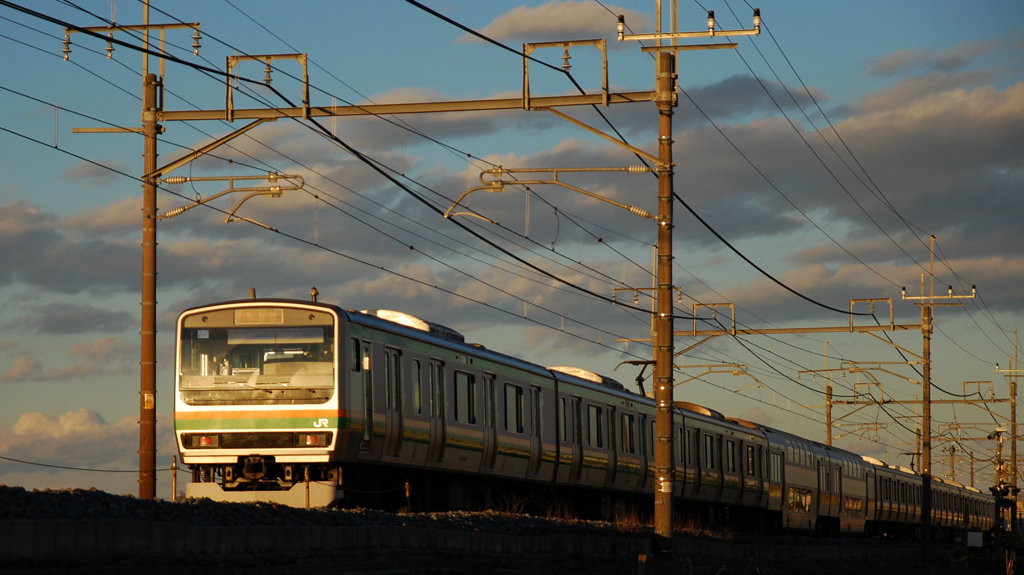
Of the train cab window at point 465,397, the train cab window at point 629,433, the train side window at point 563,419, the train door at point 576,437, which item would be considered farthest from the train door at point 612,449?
the train cab window at point 465,397

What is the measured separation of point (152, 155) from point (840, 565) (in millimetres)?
13184

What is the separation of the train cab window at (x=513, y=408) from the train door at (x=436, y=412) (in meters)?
2.77

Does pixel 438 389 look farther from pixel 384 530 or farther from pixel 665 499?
pixel 384 530

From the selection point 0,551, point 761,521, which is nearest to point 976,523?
point 761,521

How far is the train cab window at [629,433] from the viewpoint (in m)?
30.8

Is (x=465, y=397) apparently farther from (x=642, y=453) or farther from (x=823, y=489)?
(x=823, y=489)

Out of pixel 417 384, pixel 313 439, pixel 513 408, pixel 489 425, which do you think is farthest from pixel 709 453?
pixel 313 439

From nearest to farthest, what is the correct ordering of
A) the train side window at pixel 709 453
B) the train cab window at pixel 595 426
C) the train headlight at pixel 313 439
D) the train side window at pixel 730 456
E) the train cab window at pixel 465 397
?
the train headlight at pixel 313 439
the train cab window at pixel 465 397
the train cab window at pixel 595 426
the train side window at pixel 709 453
the train side window at pixel 730 456

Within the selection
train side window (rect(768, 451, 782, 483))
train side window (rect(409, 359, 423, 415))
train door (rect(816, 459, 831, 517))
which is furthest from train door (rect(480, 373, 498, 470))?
train door (rect(816, 459, 831, 517))

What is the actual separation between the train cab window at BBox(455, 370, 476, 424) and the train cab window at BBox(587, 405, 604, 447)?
19.6ft

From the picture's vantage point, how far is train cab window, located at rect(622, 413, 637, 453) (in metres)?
30.8

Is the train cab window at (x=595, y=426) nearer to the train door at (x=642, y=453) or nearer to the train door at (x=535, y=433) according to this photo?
the train door at (x=642, y=453)

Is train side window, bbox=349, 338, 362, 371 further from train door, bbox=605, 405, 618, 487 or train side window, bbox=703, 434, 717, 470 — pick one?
train side window, bbox=703, 434, 717, 470

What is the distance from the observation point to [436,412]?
853 inches
